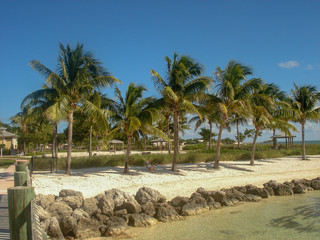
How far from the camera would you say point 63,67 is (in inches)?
616

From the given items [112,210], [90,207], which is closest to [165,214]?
[112,210]

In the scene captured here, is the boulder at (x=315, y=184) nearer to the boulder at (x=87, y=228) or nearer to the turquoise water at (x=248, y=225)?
the turquoise water at (x=248, y=225)

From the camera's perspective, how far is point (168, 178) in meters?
16.8

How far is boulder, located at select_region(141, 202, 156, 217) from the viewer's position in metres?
10.5

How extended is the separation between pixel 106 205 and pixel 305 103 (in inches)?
975

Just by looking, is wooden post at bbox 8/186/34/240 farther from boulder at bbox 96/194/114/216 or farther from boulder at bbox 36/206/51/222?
boulder at bbox 96/194/114/216

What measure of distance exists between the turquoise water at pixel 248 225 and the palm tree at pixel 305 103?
1698 centimetres

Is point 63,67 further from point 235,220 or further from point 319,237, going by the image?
point 319,237

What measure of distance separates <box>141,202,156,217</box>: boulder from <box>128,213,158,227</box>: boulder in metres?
0.50

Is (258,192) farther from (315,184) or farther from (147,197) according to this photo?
(147,197)

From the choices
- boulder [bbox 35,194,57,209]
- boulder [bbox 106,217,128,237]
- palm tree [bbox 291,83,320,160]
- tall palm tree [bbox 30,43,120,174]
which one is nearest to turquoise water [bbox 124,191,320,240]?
boulder [bbox 106,217,128,237]

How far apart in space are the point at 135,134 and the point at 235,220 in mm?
8954

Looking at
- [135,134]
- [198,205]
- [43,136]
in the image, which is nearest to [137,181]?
[135,134]

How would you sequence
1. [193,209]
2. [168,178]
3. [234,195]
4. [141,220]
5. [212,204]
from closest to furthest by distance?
[141,220], [193,209], [212,204], [234,195], [168,178]
